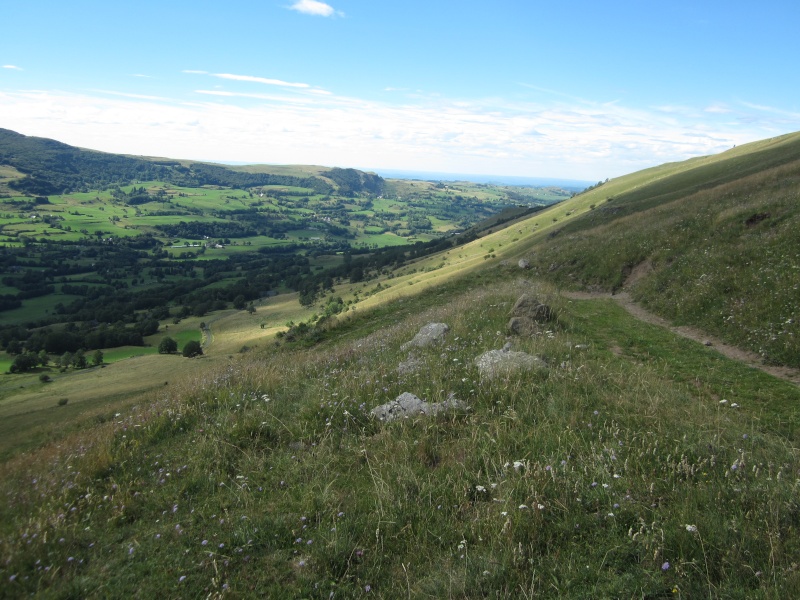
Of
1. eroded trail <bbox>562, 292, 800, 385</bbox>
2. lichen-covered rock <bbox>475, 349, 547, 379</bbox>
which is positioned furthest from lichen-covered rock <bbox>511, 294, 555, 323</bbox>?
lichen-covered rock <bbox>475, 349, 547, 379</bbox>

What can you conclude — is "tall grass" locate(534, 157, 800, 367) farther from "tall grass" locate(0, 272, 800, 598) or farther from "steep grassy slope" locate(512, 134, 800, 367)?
"tall grass" locate(0, 272, 800, 598)

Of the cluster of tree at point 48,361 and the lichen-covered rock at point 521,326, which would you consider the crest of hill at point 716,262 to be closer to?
the lichen-covered rock at point 521,326

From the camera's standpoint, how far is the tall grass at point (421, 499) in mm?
3857

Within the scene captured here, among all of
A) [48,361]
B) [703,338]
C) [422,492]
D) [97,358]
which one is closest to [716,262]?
[703,338]

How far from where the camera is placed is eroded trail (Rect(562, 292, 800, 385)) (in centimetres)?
1160

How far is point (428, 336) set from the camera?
1272cm

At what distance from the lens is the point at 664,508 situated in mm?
4305

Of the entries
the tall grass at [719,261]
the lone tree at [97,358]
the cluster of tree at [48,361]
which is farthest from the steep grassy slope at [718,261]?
the cluster of tree at [48,361]

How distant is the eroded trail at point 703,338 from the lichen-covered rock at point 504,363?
24.7 feet

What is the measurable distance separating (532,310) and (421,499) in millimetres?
11044

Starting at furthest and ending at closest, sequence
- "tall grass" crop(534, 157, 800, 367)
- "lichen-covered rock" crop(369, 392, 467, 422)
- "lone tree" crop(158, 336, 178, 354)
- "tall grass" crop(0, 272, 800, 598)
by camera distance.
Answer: "lone tree" crop(158, 336, 178, 354) < "tall grass" crop(534, 157, 800, 367) < "lichen-covered rock" crop(369, 392, 467, 422) < "tall grass" crop(0, 272, 800, 598)

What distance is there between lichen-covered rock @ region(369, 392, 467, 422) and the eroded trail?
9842mm

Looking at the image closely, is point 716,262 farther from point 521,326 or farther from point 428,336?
point 428,336

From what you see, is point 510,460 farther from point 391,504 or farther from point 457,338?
point 457,338
